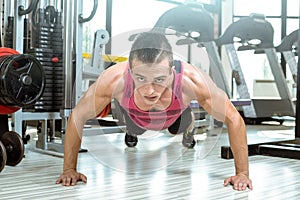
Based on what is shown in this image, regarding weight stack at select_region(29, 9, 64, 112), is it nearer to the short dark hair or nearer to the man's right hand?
the man's right hand

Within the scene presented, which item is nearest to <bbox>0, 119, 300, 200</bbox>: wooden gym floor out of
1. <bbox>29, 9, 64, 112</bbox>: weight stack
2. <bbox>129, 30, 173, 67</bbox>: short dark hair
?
<bbox>29, 9, 64, 112</bbox>: weight stack

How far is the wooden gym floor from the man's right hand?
0.09 feet

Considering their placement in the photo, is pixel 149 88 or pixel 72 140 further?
pixel 72 140

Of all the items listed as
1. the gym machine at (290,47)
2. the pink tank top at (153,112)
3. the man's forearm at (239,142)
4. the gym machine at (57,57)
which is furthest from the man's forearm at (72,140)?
the gym machine at (290,47)

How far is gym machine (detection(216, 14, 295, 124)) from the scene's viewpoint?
4258 mm

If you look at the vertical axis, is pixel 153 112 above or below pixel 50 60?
below

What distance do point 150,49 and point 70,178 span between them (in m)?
0.60

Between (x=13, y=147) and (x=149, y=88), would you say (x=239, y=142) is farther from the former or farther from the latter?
(x=13, y=147)

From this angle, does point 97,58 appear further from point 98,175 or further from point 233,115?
point 233,115

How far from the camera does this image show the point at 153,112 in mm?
1743

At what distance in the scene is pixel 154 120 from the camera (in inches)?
72.0

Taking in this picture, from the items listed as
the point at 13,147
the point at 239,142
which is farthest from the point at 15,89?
the point at 239,142

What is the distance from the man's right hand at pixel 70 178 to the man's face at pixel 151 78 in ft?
1.46

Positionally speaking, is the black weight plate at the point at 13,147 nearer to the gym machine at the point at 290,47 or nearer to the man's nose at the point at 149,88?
the man's nose at the point at 149,88
